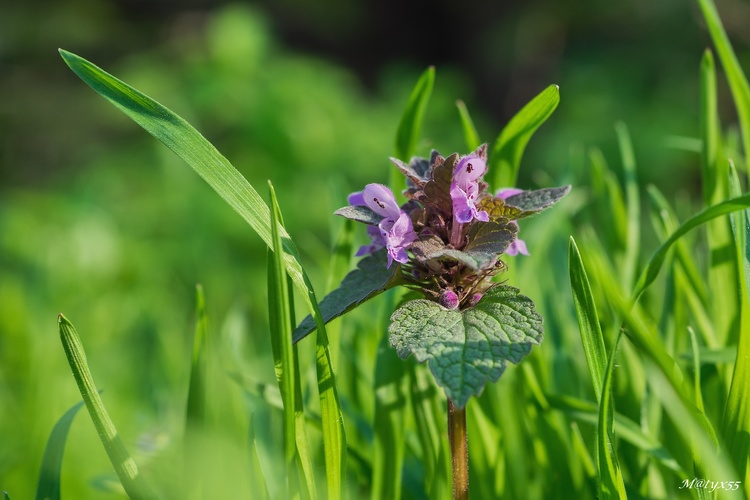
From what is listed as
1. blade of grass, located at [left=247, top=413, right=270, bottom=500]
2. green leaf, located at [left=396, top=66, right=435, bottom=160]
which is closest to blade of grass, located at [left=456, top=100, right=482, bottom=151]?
green leaf, located at [left=396, top=66, right=435, bottom=160]

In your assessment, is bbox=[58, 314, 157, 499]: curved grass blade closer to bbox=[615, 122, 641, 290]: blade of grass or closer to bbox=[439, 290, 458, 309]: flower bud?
bbox=[439, 290, 458, 309]: flower bud

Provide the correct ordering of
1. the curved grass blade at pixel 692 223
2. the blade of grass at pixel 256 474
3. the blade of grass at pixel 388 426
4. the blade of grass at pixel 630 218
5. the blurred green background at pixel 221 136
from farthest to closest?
the blurred green background at pixel 221 136 < the blade of grass at pixel 630 218 < the blade of grass at pixel 388 426 < the blade of grass at pixel 256 474 < the curved grass blade at pixel 692 223

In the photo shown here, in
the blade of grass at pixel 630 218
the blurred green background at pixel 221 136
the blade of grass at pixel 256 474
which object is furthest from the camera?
the blurred green background at pixel 221 136

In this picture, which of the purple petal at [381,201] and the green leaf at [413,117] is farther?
the green leaf at [413,117]

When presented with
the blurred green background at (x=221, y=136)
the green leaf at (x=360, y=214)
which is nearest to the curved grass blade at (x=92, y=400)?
the green leaf at (x=360, y=214)

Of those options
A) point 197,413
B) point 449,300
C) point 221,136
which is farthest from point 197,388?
point 221,136

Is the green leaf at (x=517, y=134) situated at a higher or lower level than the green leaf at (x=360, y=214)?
higher

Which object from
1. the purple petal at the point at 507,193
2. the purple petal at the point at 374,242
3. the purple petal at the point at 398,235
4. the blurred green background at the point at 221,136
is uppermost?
the blurred green background at the point at 221,136

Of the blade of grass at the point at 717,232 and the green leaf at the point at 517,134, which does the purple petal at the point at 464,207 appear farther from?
the blade of grass at the point at 717,232
